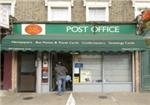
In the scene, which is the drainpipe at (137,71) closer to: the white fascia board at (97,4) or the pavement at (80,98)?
the pavement at (80,98)

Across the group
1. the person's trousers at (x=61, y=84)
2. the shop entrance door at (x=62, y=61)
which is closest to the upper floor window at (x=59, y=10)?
the shop entrance door at (x=62, y=61)

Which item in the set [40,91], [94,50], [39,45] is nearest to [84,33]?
[94,50]

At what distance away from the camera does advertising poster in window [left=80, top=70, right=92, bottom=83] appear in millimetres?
19016

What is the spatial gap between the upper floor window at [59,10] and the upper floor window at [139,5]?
343 cm

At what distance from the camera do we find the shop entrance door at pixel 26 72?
1936cm

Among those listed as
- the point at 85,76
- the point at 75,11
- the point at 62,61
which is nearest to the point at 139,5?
the point at 75,11

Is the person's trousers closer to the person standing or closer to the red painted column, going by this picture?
the person standing

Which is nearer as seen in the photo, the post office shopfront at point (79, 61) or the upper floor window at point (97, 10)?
the post office shopfront at point (79, 61)

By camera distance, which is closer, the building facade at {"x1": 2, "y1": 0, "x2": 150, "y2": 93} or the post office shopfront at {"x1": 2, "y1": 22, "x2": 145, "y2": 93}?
the building facade at {"x1": 2, "y1": 0, "x2": 150, "y2": 93}

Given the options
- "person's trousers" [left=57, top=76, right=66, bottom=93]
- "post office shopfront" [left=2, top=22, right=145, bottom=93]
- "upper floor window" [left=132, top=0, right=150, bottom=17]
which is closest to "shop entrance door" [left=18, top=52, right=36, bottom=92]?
"post office shopfront" [left=2, top=22, right=145, bottom=93]

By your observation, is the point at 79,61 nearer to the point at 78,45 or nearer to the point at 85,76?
the point at 85,76

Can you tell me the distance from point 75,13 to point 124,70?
4013mm

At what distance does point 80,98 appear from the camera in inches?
666

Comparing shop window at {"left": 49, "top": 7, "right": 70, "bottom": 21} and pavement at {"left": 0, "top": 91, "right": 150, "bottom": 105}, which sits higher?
shop window at {"left": 49, "top": 7, "right": 70, "bottom": 21}
